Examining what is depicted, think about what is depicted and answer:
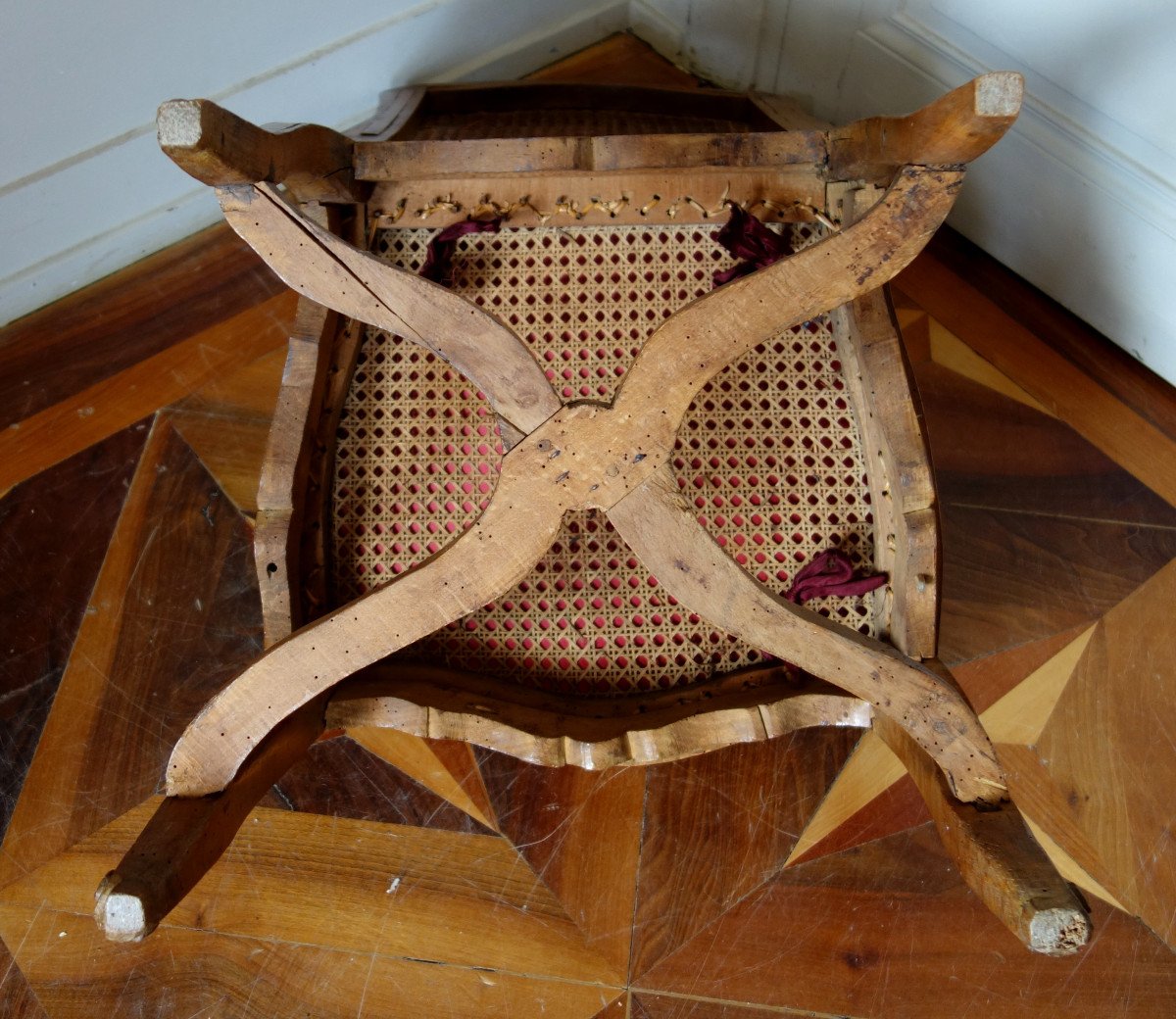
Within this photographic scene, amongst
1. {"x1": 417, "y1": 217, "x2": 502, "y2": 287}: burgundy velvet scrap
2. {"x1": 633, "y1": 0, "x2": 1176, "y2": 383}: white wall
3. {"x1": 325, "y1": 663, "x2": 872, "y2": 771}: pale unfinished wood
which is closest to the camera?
{"x1": 325, "y1": 663, "x2": 872, "y2": 771}: pale unfinished wood

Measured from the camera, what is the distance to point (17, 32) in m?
0.86

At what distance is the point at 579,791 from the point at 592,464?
56cm

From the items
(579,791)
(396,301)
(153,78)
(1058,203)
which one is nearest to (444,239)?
(396,301)

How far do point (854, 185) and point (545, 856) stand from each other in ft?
2.27

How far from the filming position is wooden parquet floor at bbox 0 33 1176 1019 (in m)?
0.94

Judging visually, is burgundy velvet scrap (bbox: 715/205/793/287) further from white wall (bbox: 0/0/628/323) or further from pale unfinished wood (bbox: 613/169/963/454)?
white wall (bbox: 0/0/628/323)

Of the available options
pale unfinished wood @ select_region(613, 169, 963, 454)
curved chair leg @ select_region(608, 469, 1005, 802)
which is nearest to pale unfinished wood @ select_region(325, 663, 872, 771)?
curved chair leg @ select_region(608, 469, 1005, 802)

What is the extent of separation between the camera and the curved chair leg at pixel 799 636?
0.54m

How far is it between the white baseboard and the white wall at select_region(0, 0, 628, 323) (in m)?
0.40

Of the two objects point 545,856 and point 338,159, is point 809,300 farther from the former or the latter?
point 545,856

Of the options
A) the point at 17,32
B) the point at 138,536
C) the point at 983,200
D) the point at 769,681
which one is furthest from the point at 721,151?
the point at 138,536

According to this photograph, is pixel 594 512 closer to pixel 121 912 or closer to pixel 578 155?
pixel 578 155

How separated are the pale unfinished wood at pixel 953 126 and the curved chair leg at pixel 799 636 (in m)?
0.24

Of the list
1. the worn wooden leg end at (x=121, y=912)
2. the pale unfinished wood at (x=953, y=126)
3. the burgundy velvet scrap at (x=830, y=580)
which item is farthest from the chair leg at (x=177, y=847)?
the pale unfinished wood at (x=953, y=126)
